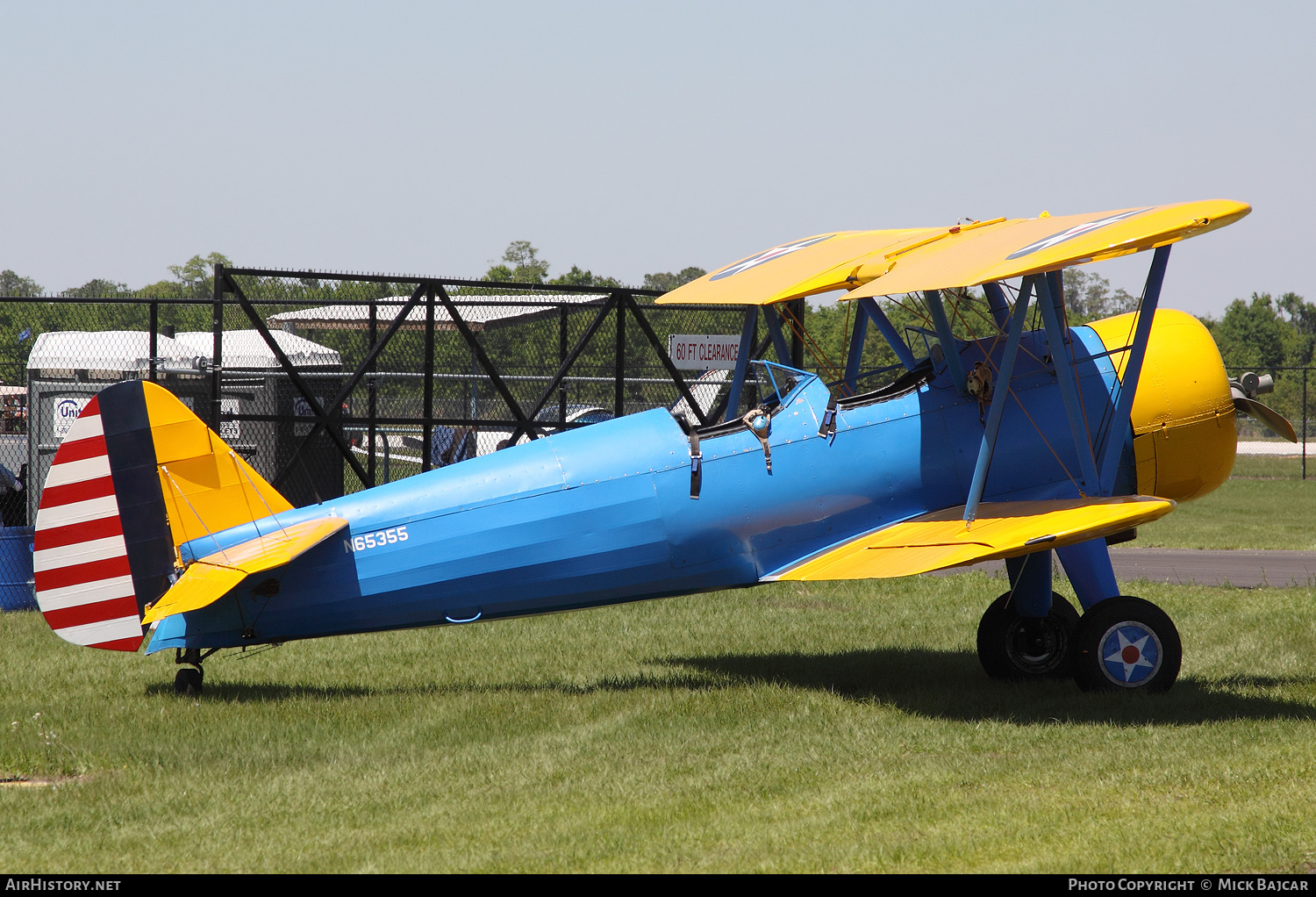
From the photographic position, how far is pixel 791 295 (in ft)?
26.2

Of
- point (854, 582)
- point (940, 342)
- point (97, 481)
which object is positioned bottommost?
point (854, 582)

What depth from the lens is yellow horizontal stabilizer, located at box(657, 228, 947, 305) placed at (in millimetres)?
8094

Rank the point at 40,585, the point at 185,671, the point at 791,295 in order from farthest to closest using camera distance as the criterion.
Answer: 1. the point at 791,295
2. the point at 185,671
3. the point at 40,585

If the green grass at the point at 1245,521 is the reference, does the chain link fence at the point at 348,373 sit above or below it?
above

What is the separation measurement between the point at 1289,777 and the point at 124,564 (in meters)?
6.34

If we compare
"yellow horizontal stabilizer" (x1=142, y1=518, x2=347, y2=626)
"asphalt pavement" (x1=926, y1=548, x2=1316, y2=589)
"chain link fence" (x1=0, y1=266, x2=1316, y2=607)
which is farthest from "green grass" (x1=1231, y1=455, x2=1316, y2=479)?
"yellow horizontal stabilizer" (x1=142, y1=518, x2=347, y2=626)

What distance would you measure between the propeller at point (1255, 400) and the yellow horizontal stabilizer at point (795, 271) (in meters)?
2.29

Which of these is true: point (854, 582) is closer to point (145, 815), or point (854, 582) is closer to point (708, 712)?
point (708, 712)

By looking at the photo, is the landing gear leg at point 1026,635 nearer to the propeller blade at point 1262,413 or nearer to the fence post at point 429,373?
the propeller blade at point 1262,413

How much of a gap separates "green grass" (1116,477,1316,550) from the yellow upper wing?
819cm

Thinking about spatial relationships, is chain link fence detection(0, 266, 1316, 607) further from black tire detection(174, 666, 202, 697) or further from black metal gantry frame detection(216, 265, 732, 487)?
black tire detection(174, 666, 202, 697)

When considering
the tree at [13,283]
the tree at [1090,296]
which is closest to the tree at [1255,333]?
the tree at [1090,296]

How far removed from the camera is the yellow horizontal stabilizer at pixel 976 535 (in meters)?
6.41
